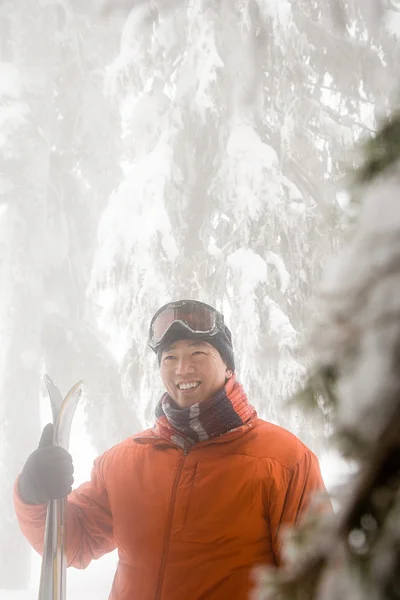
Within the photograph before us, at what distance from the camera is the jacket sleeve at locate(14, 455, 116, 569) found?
187 cm

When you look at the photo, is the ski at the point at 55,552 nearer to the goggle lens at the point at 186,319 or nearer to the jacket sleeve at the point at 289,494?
the goggle lens at the point at 186,319

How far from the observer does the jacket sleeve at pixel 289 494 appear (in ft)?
4.70

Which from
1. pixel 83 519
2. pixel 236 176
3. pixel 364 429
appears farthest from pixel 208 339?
pixel 236 176

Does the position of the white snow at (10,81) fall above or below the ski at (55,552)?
above

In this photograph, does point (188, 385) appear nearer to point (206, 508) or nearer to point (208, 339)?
point (208, 339)

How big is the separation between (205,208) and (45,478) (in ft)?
15.6

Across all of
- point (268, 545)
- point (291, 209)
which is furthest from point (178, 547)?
point (291, 209)

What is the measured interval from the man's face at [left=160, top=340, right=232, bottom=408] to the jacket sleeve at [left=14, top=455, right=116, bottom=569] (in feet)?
1.37

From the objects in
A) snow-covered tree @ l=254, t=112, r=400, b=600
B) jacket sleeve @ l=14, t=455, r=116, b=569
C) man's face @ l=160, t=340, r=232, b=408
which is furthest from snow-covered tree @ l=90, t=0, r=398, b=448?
snow-covered tree @ l=254, t=112, r=400, b=600

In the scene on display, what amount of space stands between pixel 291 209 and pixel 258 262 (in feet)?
2.30

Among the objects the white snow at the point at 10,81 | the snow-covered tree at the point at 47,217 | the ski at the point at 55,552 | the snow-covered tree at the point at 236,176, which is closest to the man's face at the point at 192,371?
the ski at the point at 55,552

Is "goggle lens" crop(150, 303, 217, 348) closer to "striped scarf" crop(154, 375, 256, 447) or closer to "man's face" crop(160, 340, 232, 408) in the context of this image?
"man's face" crop(160, 340, 232, 408)

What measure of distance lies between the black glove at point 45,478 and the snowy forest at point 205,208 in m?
0.94

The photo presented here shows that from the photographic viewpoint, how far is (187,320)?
78.3 inches
